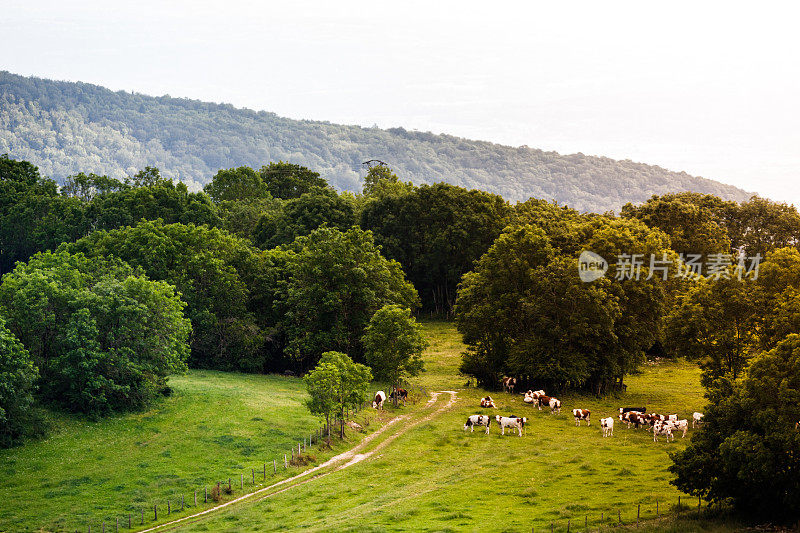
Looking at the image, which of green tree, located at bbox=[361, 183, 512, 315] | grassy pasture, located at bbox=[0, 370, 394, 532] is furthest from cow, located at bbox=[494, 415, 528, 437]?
green tree, located at bbox=[361, 183, 512, 315]

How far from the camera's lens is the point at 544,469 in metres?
38.9

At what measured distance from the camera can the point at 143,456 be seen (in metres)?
42.2

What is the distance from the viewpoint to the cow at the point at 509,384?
61.9 m

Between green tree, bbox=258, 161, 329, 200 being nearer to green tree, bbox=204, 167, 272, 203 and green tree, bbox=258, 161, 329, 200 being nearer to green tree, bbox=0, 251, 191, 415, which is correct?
green tree, bbox=204, 167, 272, 203

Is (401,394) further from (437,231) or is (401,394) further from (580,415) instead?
(437,231)

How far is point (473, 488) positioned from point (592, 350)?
25928 millimetres

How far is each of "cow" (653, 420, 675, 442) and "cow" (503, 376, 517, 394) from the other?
16.6m

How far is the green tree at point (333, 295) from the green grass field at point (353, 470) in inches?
446

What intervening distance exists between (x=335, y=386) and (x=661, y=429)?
2078 cm

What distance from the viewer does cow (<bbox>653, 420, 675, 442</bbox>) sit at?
45834 millimetres

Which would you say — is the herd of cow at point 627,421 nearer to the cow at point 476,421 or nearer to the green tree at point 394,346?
the cow at point 476,421

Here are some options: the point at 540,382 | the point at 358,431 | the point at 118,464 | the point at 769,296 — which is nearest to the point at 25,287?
the point at 118,464

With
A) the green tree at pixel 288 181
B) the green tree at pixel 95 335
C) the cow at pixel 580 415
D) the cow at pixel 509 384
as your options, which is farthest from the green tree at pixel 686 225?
the green tree at pixel 288 181

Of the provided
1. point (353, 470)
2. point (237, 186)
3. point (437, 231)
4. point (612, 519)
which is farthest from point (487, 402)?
point (237, 186)
